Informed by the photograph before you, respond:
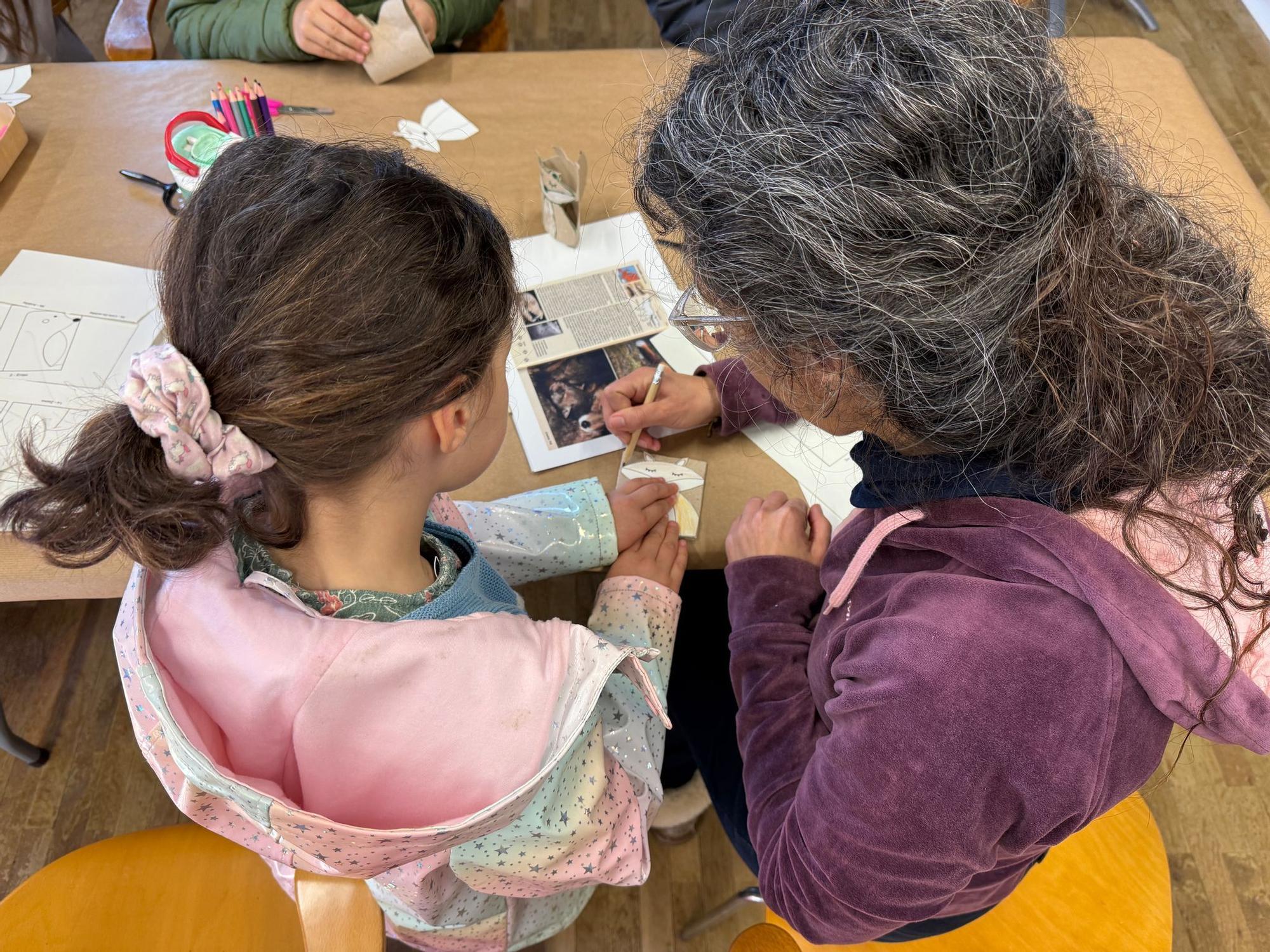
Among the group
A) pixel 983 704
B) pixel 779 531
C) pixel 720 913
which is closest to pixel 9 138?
pixel 779 531

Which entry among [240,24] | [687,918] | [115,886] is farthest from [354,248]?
[687,918]

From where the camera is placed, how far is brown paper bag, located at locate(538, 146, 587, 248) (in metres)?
1.31

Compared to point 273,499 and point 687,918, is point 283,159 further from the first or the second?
point 687,918

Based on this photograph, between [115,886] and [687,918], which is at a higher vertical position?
[115,886]

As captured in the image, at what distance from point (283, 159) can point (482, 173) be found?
70cm

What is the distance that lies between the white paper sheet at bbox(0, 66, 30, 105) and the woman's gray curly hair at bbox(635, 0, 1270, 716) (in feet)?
4.66

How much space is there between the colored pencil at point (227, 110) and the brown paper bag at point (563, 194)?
0.50 meters

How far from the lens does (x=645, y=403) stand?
113cm

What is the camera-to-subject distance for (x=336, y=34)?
1.51 m

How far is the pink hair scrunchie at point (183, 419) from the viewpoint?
2.21 ft

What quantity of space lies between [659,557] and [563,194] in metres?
0.62

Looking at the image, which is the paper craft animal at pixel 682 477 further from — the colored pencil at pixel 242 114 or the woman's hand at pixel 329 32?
the woman's hand at pixel 329 32

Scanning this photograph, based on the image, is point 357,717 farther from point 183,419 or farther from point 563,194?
point 563,194

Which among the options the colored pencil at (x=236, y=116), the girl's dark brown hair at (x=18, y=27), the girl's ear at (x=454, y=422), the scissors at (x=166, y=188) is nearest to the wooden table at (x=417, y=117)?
the scissors at (x=166, y=188)
